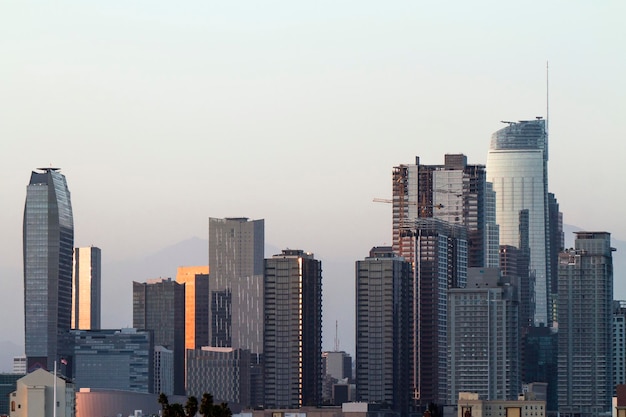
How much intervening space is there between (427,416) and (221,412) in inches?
1020

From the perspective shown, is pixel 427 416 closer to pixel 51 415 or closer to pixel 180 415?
pixel 180 415

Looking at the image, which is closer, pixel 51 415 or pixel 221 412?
pixel 221 412

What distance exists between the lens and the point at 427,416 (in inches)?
6122

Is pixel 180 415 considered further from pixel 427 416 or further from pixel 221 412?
pixel 427 416

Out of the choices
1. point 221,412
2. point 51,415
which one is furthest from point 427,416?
point 51,415

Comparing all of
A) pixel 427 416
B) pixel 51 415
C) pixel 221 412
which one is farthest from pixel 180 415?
pixel 51 415

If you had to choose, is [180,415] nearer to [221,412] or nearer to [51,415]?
[221,412]

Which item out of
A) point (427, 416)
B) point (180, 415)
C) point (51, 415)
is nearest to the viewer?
point (180, 415)

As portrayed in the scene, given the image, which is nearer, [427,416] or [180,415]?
[180,415]

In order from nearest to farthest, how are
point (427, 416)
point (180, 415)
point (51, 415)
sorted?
1. point (180, 415)
2. point (427, 416)
3. point (51, 415)

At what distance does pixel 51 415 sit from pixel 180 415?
69.1 metres

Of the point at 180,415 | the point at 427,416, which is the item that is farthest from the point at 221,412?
the point at 427,416

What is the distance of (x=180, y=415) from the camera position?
133m

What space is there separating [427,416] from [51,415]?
57457 mm
